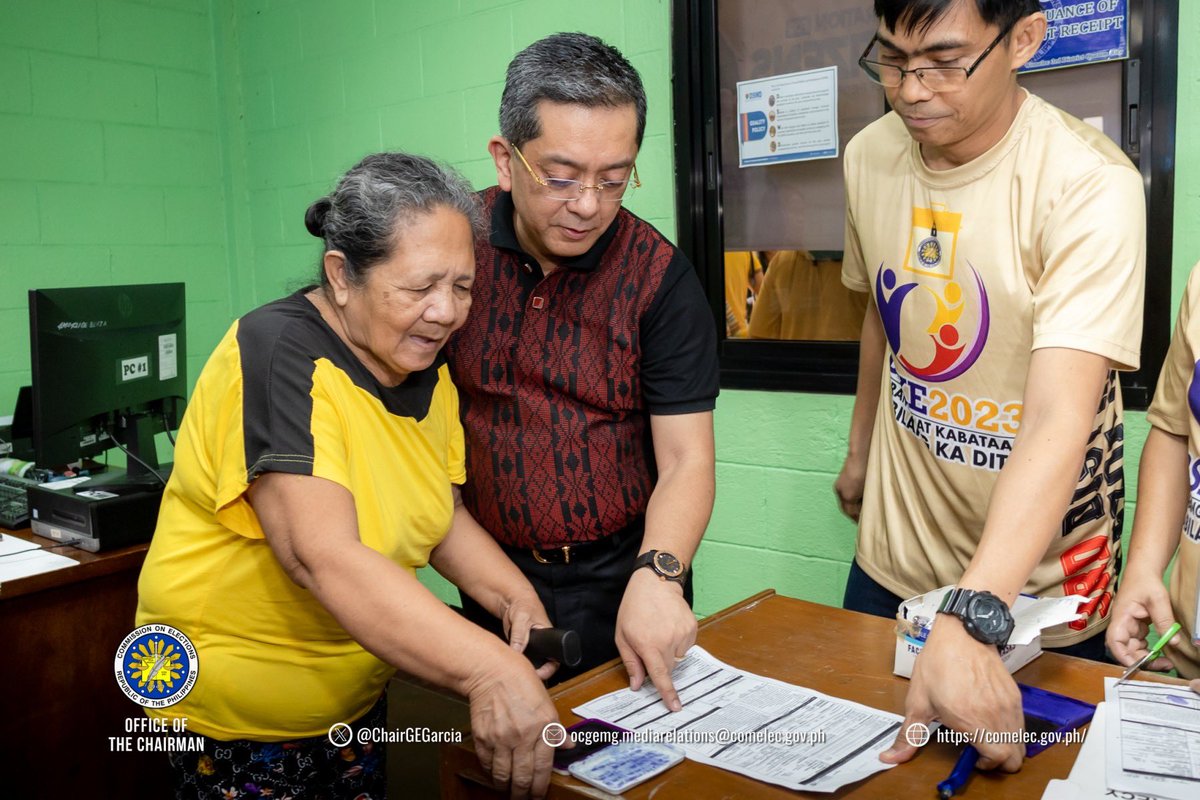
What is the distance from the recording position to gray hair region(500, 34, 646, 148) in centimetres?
138

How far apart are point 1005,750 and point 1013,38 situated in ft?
3.13

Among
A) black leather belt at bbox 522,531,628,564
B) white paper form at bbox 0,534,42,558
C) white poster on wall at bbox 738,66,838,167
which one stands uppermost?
Result: white poster on wall at bbox 738,66,838,167

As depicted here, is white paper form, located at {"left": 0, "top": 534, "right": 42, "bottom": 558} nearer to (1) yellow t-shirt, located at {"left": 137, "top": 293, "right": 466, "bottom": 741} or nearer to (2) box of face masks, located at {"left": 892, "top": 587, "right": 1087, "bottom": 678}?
(1) yellow t-shirt, located at {"left": 137, "top": 293, "right": 466, "bottom": 741}

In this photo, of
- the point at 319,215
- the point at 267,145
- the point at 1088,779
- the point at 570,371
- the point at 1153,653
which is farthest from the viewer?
the point at 267,145

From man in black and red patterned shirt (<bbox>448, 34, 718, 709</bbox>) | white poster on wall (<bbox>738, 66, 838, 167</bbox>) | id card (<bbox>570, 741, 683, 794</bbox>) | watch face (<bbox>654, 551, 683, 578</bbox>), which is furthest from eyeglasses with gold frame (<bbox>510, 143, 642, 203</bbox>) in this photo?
white poster on wall (<bbox>738, 66, 838, 167</bbox>)

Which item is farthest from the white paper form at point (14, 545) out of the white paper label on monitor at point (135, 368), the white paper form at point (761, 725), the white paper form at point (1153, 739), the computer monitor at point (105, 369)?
the white paper form at point (1153, 739)

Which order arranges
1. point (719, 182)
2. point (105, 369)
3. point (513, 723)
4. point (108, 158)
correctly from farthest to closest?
1. point (108, 158)
2. point (719, 182)
3. point (105, 369)
4. point (513, 723)

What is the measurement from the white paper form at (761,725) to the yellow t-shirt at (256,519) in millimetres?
403

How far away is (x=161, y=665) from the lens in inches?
54.7

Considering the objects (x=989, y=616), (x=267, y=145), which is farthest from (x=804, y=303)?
(x=267, y=145)

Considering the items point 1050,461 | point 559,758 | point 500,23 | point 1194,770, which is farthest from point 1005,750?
point 500,23

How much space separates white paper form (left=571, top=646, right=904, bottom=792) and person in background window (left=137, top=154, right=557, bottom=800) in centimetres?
14

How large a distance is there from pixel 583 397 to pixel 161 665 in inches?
29.0

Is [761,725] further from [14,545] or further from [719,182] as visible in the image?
[14,545]
